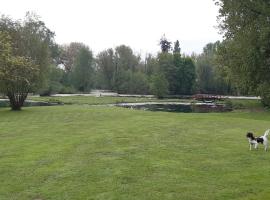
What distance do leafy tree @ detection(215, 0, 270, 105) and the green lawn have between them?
3375mm

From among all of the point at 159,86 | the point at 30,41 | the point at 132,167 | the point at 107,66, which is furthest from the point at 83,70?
the point at 132,167

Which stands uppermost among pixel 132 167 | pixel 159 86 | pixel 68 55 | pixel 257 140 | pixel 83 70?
pixel 68 55

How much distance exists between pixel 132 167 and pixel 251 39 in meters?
6.59

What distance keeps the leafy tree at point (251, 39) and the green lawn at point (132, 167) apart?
3.37 meters

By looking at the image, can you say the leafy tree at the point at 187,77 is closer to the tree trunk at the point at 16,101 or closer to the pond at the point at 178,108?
the pond at the point at 178,108

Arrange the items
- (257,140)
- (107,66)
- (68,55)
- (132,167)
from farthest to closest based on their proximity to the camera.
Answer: (68,55), (107,66), (257,140), (132,167)

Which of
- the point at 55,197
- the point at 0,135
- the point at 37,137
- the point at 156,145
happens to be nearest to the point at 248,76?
the point at 55,197

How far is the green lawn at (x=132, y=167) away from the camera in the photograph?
12.6 meters

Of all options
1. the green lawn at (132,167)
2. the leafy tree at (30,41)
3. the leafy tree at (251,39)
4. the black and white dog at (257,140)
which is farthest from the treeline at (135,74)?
the leafy tree at (251,39)

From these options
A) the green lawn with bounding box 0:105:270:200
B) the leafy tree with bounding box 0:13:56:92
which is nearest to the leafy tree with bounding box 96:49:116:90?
the leafy tree with bounding box 0:13:56:92

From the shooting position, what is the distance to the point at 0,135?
26.6 meters

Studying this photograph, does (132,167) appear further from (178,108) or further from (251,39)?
(178,108)

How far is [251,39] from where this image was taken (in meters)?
12.5

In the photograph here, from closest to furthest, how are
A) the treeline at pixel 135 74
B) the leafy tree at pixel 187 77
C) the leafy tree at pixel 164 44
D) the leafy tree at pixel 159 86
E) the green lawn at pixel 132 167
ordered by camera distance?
the green lawn at pixel 132 167 < the leafy tree at pixel 159 86 < the treeline at pixel 135 74 < the leafy tree at pixel 187 77 < the leafy tree at pixel 164 44
